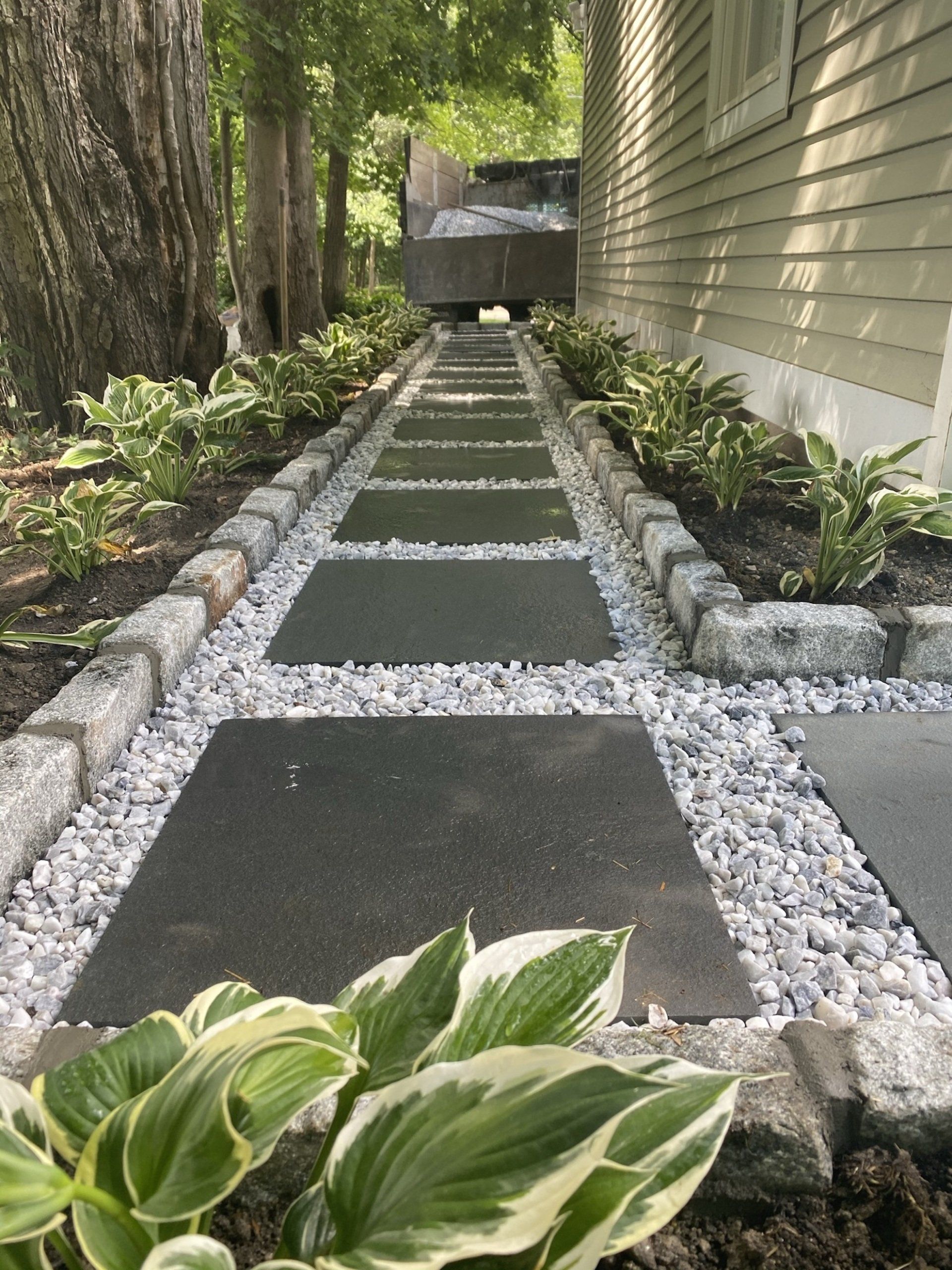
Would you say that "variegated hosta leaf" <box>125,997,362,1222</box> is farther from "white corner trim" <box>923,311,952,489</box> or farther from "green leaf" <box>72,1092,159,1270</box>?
"white corner trim" <box>923,311,952,489</box>

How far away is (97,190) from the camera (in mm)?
3900

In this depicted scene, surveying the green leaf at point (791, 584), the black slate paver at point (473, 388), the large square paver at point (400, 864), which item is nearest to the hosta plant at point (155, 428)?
the large square paver at point (400, 864)

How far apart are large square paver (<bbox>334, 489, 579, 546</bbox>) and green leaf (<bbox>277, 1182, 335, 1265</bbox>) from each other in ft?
9.03

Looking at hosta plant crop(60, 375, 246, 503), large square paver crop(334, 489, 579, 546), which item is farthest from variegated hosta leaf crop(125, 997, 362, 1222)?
large square paver crop(334, 489, 579, 546)

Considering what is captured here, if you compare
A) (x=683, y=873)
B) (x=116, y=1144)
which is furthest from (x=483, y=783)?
(x=116, y=1144)

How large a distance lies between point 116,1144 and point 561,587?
236 cm

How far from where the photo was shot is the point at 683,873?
1.54m

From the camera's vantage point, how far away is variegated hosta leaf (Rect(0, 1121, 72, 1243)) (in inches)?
22.1

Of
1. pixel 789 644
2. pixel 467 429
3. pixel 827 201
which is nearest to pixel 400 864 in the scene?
pixel 789 644

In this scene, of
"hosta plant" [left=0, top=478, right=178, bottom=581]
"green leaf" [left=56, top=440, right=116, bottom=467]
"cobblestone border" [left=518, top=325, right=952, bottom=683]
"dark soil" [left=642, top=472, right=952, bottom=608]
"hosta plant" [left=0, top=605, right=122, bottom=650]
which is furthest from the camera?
"green leaf" [left=56, top=440, right=116, bottom=467]

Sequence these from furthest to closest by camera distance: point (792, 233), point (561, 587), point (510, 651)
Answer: point (792, 233) < point (561, 587) < point (510, 651)

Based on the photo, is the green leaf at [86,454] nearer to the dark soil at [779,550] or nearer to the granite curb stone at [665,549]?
the granite curb stone at [665,549]

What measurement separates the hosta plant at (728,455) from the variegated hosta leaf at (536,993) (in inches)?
101

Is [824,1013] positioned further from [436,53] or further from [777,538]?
[436,53]
